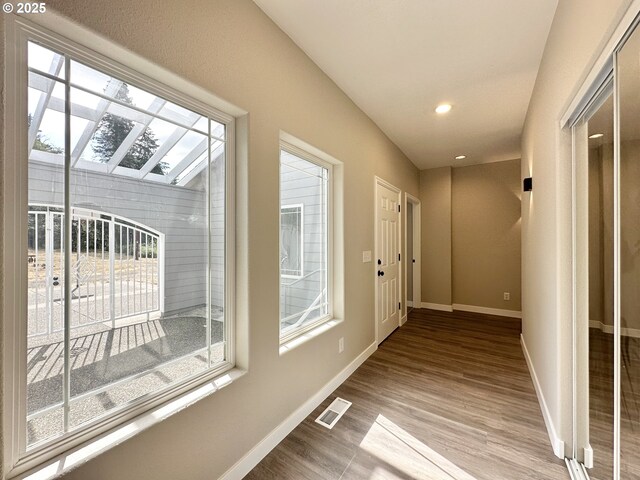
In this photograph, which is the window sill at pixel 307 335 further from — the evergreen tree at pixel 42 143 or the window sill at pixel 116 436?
the evergreen tree at pixel 42 143

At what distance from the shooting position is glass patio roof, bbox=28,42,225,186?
95cm

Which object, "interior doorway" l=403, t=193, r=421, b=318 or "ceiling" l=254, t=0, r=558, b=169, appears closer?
"ceiling" l=254, t=0, r=558, b=169

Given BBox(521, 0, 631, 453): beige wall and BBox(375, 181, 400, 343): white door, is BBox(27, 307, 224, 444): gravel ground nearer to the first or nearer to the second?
BBox(521, 0, 631, 453): beige wall

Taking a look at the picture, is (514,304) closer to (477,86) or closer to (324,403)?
(477,86)

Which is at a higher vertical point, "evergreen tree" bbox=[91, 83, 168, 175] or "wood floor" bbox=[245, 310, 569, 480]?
"evergreen tree" bbox=[91, 83, 168, 175]

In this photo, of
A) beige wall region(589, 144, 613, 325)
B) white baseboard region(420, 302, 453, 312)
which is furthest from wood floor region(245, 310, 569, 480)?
white baseboard region(420, 302, 453, 312)

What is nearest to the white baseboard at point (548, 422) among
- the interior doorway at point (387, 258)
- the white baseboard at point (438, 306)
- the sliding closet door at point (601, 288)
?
the sliding closet door at point (601, 288)

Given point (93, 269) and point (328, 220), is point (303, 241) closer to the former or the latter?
point (328, 220)

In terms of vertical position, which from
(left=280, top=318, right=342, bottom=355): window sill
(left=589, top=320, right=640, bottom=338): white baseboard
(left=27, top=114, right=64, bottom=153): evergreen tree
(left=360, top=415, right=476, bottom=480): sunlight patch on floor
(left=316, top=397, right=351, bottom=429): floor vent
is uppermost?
(left=27, top=114, right=64, bottom=153): evergreen tree

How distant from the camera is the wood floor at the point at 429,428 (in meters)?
1.56

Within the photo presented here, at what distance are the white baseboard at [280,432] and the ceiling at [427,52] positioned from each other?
2.61 m

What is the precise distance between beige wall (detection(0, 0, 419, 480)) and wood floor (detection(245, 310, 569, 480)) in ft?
0.83

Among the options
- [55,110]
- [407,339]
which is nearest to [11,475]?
[55,110]

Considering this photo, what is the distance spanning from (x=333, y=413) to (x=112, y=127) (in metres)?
2.23
